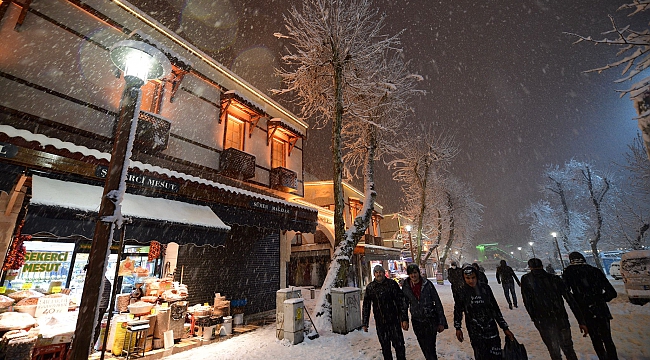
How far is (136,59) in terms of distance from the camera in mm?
3650

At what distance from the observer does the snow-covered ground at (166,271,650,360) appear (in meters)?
5.58

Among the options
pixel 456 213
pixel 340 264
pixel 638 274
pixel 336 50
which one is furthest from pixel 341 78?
pixel 456 213

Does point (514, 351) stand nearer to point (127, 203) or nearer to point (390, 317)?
point (390, 317)

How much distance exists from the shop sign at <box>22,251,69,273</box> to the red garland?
2.03 feet

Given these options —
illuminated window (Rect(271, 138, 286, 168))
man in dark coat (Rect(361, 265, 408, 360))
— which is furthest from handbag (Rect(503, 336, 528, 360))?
illuminated window (Rect(271, 138, 286, 168))

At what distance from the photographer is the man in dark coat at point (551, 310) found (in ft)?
14.6

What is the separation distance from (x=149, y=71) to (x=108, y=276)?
7967 mm

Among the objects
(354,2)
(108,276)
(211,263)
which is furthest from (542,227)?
(108,276)

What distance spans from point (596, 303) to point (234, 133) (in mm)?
12125

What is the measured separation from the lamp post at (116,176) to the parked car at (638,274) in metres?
15.0

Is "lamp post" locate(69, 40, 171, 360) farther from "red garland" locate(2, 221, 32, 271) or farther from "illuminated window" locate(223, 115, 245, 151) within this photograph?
"illuminated window" locate(223, 115, 245, 151)

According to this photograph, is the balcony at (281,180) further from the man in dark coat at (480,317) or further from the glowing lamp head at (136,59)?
the man in dark coat at (480,317)

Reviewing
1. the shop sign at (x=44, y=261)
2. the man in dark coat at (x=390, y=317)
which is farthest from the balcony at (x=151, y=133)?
the man in dark coat at (x=390, y=317)

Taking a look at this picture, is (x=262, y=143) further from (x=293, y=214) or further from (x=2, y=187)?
(x=2, y=187)
